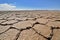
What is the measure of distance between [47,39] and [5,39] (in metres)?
0.56

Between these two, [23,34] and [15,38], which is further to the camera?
[23,34]

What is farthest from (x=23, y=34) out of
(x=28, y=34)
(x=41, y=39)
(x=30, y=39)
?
(x=41, y=39)

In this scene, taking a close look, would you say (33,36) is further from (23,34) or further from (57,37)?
(57,37)

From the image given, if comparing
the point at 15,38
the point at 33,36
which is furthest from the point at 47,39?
the point at 15,38

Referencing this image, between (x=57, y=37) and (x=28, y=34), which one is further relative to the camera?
(x=28, y=34)

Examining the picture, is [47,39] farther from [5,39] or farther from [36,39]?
[5,39]

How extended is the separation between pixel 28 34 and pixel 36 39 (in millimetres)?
190

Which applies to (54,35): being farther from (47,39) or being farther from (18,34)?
(18,34)

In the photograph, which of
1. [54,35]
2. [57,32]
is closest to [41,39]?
[54,35]

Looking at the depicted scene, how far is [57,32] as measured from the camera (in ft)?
4.69

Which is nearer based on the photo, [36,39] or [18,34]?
[36,39]

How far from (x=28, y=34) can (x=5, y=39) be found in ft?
1.09

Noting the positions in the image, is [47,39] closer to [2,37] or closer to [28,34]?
[28,34]

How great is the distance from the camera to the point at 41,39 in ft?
4.13
